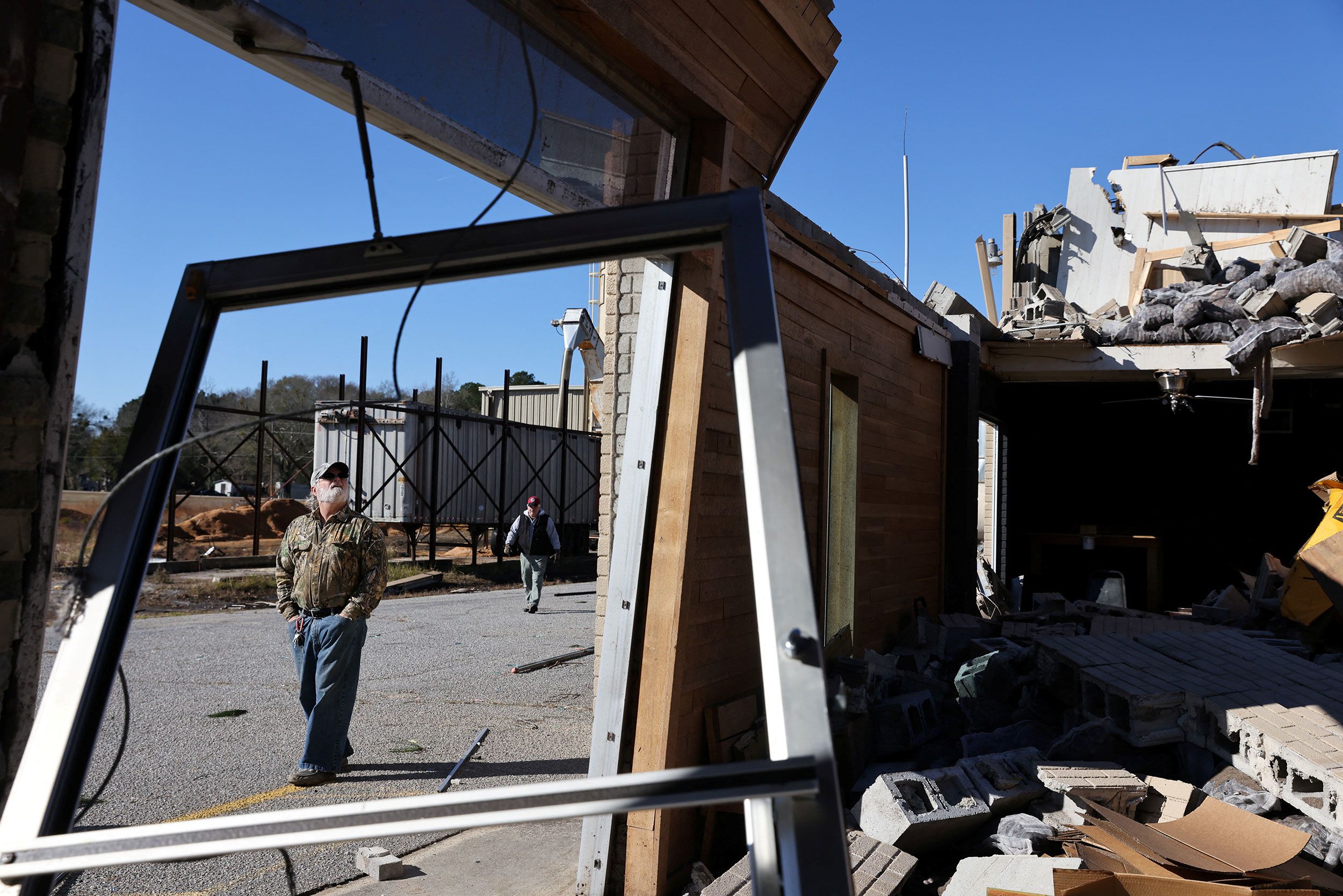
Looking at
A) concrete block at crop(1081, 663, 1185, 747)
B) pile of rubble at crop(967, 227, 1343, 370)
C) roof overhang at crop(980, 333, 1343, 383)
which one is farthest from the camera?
roof overhang at crop(980, 333, 1343, 383)

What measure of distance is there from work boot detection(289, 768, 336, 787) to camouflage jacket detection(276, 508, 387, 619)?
3.16 feet

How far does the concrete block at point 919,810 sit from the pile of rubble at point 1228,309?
23.6 ft

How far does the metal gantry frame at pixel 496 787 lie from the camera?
4.28 ft

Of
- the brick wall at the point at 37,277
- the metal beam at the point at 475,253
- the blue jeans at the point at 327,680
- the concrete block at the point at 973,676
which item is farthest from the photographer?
the concrete block at the point at 973,676

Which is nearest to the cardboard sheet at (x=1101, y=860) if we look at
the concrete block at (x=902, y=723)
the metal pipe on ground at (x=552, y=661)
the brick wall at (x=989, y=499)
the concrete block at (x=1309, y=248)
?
the concrete block at (x=902, y=723)

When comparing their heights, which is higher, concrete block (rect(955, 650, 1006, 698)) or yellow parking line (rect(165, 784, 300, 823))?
concrete block (rect(955, 650, 1006, 698))

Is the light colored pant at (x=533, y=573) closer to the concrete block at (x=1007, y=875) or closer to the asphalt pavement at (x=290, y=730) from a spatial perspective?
the asphalt pavement at (x=290, y=730)

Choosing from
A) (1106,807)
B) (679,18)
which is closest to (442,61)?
(679,18)

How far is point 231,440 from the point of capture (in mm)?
26172

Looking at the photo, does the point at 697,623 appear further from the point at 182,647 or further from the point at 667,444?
the point at 182,647

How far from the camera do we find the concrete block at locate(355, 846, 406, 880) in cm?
435

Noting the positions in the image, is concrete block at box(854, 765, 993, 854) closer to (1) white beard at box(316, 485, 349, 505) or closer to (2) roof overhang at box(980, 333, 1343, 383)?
(1) white beard at box(316, 485, 349, 505)

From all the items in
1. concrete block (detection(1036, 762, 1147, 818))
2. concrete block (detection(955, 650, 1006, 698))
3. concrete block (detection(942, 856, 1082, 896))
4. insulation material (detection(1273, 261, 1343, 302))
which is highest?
insulation material (detection(1273, 261, 1343, 302))

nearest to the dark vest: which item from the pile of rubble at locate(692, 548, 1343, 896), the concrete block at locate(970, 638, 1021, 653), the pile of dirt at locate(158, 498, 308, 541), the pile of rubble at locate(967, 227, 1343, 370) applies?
the pile of rubble at locate(967, 227, 1343, 370)
